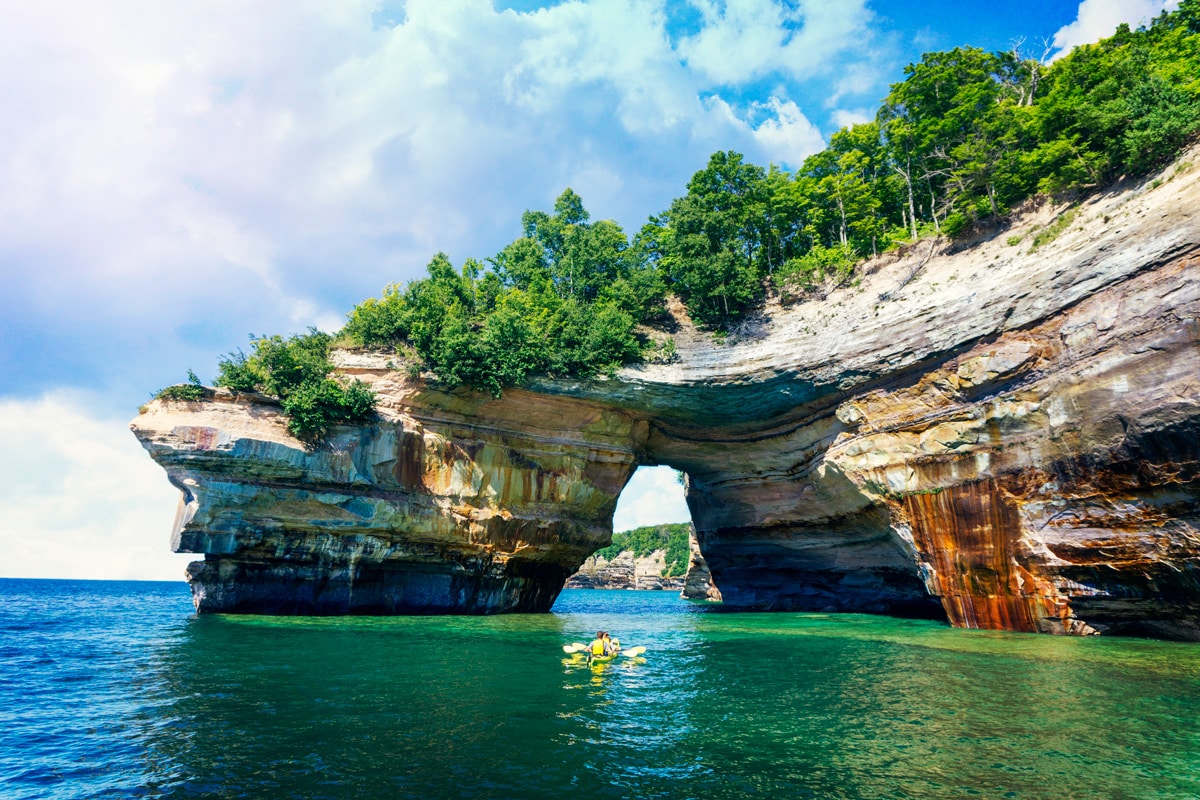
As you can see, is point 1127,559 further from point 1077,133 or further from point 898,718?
point 1077,133

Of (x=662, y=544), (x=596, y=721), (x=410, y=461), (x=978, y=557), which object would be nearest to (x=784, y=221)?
(x=978, y=557)

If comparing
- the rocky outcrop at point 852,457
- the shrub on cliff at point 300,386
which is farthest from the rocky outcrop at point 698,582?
the shrub on cliff at point 300,386

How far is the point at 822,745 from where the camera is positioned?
26.7ft

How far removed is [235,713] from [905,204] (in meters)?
33.3

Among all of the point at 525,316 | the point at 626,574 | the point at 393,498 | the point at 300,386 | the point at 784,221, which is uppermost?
the point at 784,221

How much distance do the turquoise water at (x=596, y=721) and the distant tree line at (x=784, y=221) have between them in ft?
38.4

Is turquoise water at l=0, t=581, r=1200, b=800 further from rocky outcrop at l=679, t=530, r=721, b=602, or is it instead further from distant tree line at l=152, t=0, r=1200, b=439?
rocky outcrop at l=679, t=530, r=721, b=602

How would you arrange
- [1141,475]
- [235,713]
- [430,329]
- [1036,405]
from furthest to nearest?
1. [430,329]
2. [1036,405]
3. [1141,475]
4. [235,713]

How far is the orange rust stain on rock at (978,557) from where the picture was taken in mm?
18578

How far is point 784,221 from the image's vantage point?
32.5 meters

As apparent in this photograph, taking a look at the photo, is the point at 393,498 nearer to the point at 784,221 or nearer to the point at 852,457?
the point at 852,457

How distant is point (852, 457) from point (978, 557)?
523 cm

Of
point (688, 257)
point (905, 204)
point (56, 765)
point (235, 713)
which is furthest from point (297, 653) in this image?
point (905, 204)

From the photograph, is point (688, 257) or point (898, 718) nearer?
point (898, 718)
